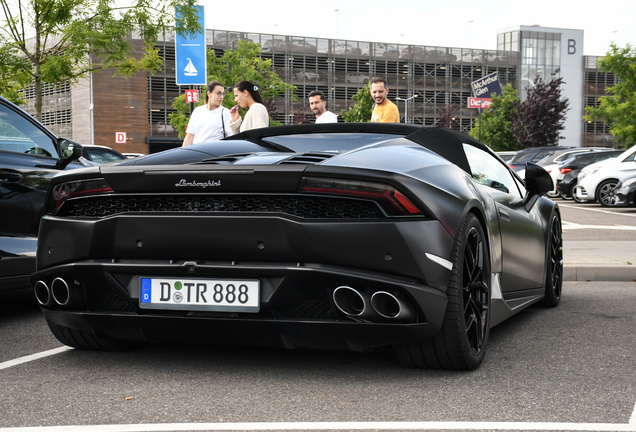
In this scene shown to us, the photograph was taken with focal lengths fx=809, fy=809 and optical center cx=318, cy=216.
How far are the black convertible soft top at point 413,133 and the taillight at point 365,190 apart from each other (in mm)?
885

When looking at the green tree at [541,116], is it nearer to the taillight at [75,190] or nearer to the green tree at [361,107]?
the green tree at [361,107]

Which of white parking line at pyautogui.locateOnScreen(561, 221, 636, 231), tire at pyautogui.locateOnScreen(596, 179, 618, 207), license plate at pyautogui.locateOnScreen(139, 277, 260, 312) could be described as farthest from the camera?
tire at pyautogui.locateOnScreen(596, 179, 618, 207)

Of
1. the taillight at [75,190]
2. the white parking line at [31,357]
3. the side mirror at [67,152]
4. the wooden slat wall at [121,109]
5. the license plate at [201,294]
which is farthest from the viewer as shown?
the wooden slat wall at [121,109]

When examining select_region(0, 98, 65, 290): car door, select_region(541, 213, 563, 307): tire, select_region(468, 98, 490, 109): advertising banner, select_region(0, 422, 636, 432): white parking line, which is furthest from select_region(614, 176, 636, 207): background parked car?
select_region(0, 422, 636, 432): white parking line

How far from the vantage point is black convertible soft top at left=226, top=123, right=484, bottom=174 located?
14.5 feet

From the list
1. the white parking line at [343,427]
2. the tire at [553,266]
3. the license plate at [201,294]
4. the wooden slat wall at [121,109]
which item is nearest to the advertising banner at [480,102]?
the tire at [553,266]

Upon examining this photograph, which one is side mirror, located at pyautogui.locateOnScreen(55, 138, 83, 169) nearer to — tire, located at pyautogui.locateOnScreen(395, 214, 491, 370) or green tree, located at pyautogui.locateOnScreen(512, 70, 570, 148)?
tire, located at pyautogui.locateOnScreen(395, 214, 491, 370)

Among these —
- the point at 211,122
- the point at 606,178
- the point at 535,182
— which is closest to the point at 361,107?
the point at 606,178

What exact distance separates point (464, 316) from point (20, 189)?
347 centimetres

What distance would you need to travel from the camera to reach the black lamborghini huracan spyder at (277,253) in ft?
11.5

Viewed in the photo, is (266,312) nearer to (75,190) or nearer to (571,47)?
(75,190)

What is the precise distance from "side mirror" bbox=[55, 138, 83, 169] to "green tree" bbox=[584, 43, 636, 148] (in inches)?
1445

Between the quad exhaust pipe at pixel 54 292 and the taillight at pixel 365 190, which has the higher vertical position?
the taillight at pixel 365 190

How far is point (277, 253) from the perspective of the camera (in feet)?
11.6
